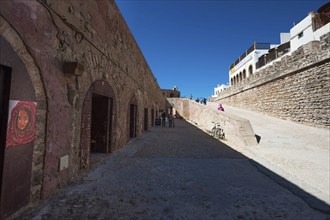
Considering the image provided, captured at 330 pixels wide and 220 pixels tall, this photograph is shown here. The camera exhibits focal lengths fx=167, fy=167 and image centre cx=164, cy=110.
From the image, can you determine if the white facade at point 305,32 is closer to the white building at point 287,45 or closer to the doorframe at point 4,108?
the white building at point 287,45

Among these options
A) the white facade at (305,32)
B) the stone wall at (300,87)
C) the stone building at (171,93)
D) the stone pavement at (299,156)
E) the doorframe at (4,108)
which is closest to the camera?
the doorframe at (4,108)

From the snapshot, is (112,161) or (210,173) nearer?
(210,173)

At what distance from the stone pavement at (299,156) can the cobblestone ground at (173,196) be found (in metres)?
0.69

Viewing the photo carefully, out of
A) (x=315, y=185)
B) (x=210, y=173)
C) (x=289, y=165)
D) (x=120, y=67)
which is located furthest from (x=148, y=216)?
(x=120, y=67)

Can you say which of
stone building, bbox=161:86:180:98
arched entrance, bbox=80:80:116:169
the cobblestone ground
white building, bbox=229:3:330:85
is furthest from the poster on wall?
stone building, bbox=161:86:180:98

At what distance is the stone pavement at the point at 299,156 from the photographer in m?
3.53

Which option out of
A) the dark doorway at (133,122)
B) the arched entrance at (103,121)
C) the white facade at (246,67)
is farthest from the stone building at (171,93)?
the arched entrance at (103,121)

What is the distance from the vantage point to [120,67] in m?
6.38

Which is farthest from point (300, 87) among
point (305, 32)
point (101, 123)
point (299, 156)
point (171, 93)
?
point (171, 93)

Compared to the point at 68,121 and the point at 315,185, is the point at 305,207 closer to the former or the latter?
the point at 315,185

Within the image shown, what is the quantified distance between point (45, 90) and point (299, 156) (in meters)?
6.98

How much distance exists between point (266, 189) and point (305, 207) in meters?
0.63

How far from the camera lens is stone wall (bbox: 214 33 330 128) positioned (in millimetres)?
8844

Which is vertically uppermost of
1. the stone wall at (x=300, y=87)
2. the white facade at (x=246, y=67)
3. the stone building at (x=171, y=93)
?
the white facade at (x=246, y=67)
